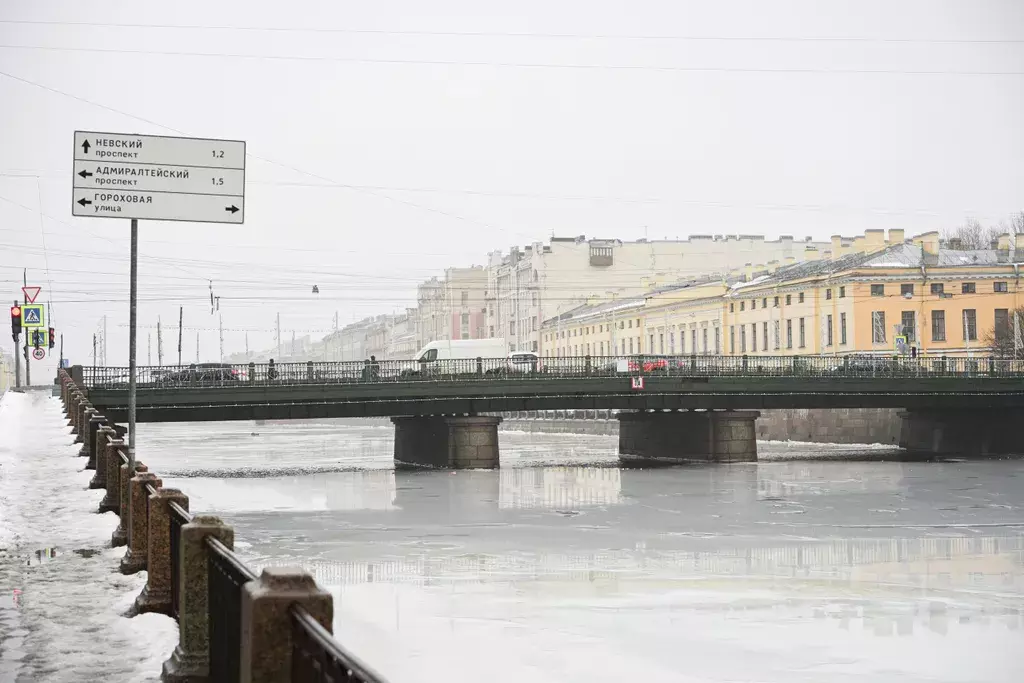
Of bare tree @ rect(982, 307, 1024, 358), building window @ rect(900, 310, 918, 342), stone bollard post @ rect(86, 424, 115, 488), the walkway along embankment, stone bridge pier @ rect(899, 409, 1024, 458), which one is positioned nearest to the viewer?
the walkway along embankment

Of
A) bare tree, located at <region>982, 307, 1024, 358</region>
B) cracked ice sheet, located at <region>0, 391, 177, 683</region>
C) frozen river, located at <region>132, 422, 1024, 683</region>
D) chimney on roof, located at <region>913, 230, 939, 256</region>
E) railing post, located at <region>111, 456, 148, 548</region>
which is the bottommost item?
frozen river, located at <region>132, 422, 1024, 683</region>

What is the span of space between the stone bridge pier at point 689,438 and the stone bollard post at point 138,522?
45.5 metres

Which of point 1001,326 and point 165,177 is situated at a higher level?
point 1001,326

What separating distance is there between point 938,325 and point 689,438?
19.5 metres

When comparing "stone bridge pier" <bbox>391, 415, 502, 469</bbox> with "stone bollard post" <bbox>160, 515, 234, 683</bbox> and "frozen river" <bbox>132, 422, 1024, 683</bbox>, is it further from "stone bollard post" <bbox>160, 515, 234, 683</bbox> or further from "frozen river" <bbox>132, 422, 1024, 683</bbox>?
"stone bollard post" <bbox>160, 515, 234, 683</bbox>

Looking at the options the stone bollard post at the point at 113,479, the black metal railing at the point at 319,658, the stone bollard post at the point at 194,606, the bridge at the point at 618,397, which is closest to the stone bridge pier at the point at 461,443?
the bridge at the point at 618,397

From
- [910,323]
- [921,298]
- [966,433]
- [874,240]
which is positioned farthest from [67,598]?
A: [874,240]

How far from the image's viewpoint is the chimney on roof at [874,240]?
76250 mm

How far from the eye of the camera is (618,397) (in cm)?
5175

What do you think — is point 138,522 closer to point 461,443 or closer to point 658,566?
point 658,566

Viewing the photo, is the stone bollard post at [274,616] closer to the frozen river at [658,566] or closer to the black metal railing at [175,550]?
the black metal railing at [175,550]

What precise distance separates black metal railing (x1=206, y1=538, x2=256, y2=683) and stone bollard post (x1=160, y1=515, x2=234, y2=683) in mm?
117

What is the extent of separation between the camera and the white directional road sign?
41.4 feet

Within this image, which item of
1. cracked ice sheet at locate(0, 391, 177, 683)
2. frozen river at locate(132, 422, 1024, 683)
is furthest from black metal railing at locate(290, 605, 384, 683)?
frozen river at locate(132, 422, 1024, 683)
